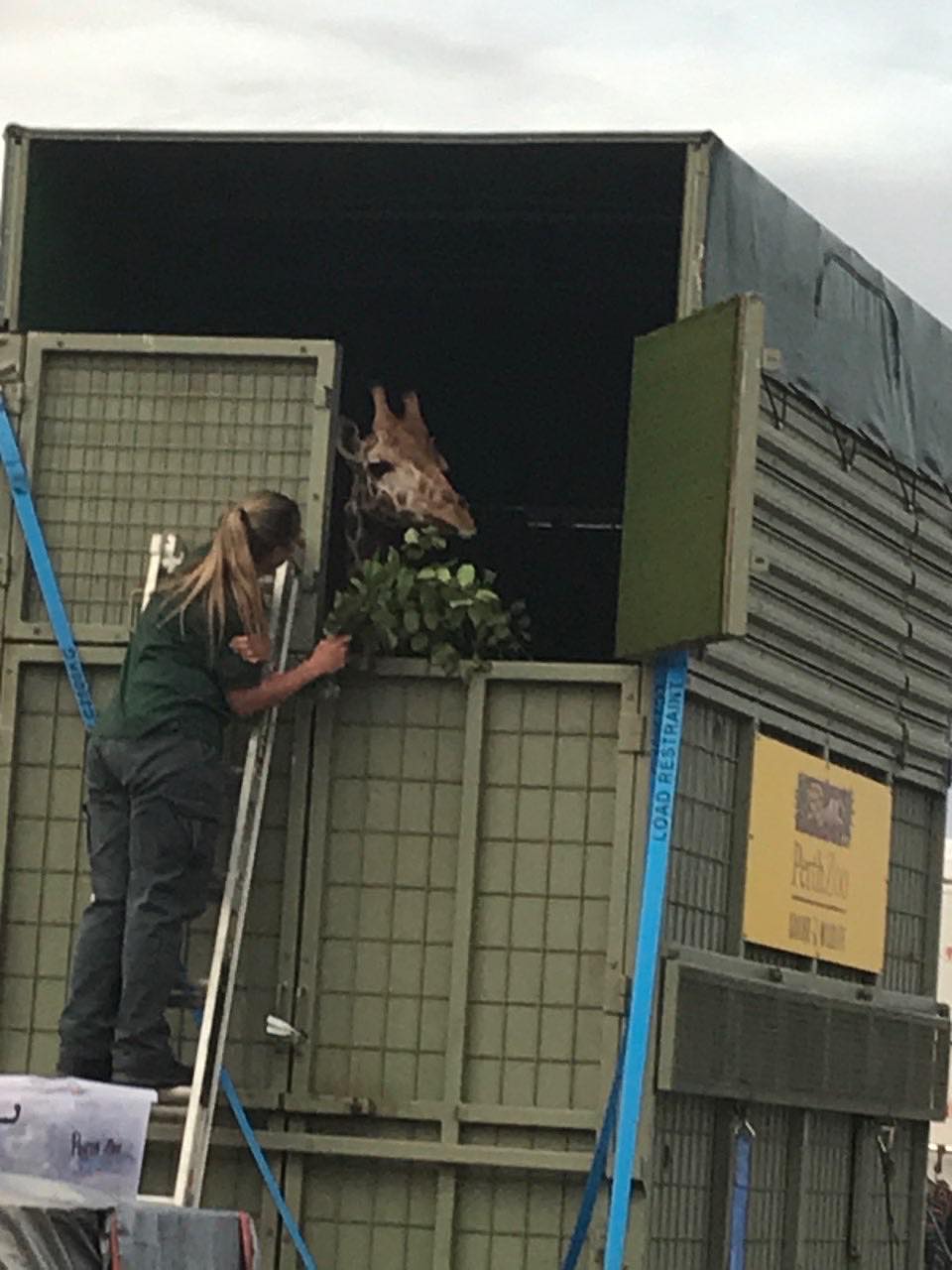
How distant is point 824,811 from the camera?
10398mm

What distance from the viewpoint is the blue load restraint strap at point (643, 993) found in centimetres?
891

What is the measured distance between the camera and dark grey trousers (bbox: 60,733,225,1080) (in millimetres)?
8766

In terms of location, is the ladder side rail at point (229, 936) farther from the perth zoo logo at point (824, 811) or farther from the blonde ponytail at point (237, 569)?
the perth zoo logo at point (824, 811)

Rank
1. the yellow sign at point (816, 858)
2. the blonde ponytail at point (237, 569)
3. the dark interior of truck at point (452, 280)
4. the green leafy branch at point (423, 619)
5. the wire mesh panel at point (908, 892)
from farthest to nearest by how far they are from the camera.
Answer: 1. the wire mesh panel at point (908, 892)
2. the dark interior of truck at point (452, 280)
3. the yellow sign at point (816, 858)
4. the green leafy branch at point (423, 619)
5. the blonde ponytail at point (237, 569)

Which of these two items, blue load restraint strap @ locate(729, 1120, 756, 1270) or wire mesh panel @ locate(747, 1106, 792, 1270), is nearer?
blue load restraint strap @ locate(729, 1120, 756, 1270)

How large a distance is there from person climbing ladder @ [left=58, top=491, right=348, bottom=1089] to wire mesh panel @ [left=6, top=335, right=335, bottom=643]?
50cm

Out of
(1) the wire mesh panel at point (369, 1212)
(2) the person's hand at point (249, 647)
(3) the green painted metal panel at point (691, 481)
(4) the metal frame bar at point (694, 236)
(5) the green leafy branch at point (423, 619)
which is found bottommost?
(1) the wire mesh panel at point (369, 1212)

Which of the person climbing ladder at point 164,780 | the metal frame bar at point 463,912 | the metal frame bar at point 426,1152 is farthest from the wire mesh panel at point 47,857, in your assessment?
the metal frame bar at point 463,912

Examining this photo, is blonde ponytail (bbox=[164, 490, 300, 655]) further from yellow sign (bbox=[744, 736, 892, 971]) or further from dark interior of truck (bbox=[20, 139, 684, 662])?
yellow sign (bbox=[744, 736, 892, 971])

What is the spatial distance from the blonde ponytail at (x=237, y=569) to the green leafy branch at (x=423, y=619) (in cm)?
40

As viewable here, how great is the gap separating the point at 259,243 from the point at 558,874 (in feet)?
10.0

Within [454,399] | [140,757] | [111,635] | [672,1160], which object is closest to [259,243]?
[454,399]

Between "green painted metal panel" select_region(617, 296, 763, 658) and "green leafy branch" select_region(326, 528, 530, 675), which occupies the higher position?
"green painted metal panel" select_region(617, 296, 763, 658)

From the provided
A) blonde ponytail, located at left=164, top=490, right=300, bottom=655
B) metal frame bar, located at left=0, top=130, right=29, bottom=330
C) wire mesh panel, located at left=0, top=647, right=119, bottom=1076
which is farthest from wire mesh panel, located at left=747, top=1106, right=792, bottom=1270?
metal frame bar, located at left=0, top=130, right=29, bottom=330
